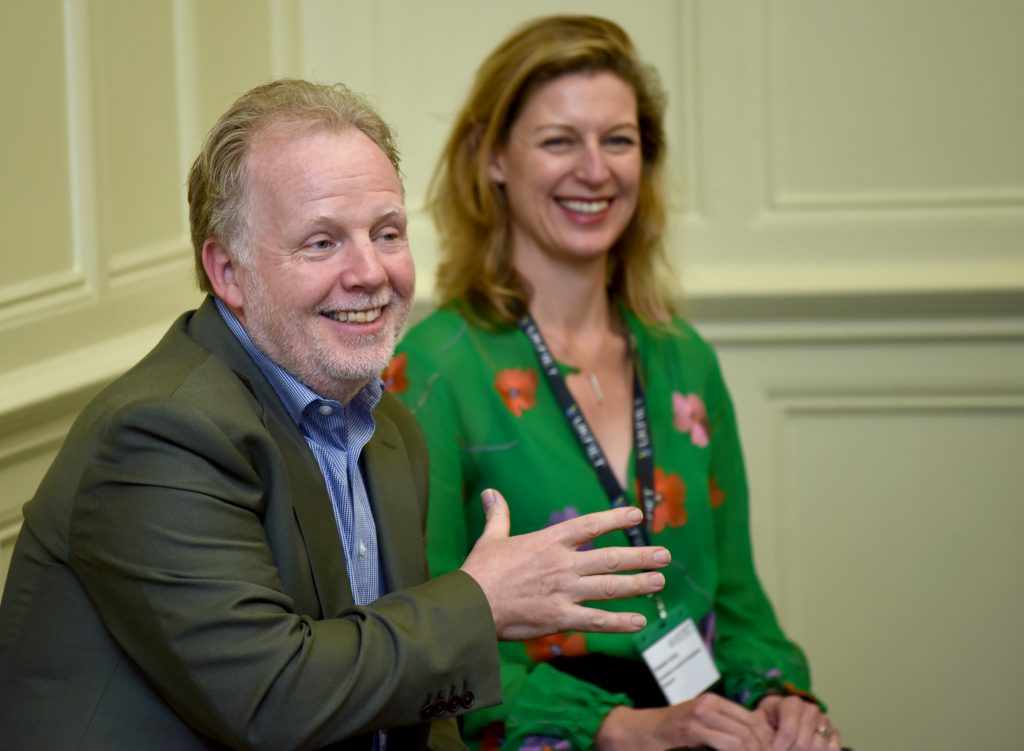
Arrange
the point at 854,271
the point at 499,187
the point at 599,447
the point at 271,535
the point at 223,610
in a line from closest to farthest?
the point at 223,610 < the point at 271,535 < the point at 599,447 < the point at 499,187 < the point at 854,271

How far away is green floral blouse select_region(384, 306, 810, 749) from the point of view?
227cm

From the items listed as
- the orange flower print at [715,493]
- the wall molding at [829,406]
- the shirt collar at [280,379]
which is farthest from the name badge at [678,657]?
the wall molding at [829,406]

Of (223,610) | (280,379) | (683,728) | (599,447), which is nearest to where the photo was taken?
(223,610)

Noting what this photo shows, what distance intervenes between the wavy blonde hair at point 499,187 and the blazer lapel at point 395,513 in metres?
0.75

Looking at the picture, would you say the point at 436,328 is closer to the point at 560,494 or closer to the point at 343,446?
the point at 560,494

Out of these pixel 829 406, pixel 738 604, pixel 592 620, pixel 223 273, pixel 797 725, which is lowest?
pixel 797 725

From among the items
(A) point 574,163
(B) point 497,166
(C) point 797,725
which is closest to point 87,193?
(B) point 497,166

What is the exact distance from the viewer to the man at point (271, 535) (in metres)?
1.43

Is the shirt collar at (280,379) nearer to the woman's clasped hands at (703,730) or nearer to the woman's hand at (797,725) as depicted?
the woman's clasped hands at (703,730)

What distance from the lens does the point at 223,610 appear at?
1.42 meters

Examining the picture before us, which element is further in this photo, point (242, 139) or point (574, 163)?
point (574, 163)

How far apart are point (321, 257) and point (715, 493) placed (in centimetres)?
122

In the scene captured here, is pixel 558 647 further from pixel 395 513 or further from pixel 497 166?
pixel 497 166

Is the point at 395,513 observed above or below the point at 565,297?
below
